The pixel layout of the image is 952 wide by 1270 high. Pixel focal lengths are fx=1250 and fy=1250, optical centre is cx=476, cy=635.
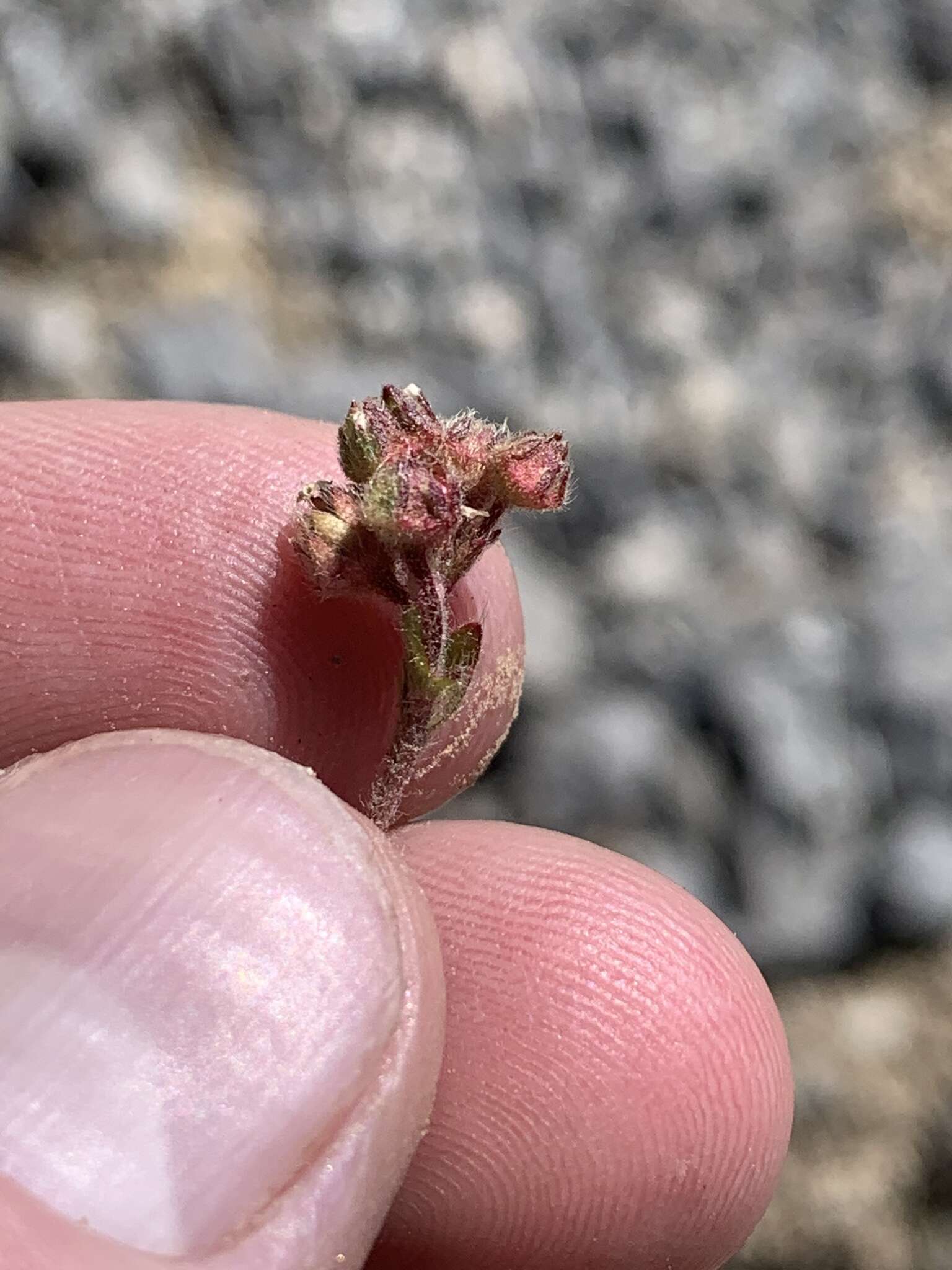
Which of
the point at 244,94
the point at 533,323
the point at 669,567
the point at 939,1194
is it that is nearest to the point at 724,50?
the point at 533,323

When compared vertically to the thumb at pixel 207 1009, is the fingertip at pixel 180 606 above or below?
above

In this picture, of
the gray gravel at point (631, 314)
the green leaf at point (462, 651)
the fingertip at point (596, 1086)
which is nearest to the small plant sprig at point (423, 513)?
the green leaf at point (462, 651)

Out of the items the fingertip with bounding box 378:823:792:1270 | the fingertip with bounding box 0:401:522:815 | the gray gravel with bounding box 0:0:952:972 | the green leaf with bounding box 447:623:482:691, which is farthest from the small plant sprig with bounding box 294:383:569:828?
the gray gravel with bounding box 0:0:952:972

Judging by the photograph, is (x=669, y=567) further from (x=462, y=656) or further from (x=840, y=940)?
(x=462, y=656)

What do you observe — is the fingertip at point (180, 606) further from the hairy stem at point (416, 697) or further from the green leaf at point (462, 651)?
the green leaf at point (462, 651)

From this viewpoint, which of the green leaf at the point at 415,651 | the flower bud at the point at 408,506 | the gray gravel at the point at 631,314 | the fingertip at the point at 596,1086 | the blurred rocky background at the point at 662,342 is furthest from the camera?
the gray gravel at the point at 631,314

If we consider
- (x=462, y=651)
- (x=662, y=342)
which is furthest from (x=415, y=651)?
(x=662, y=342)
